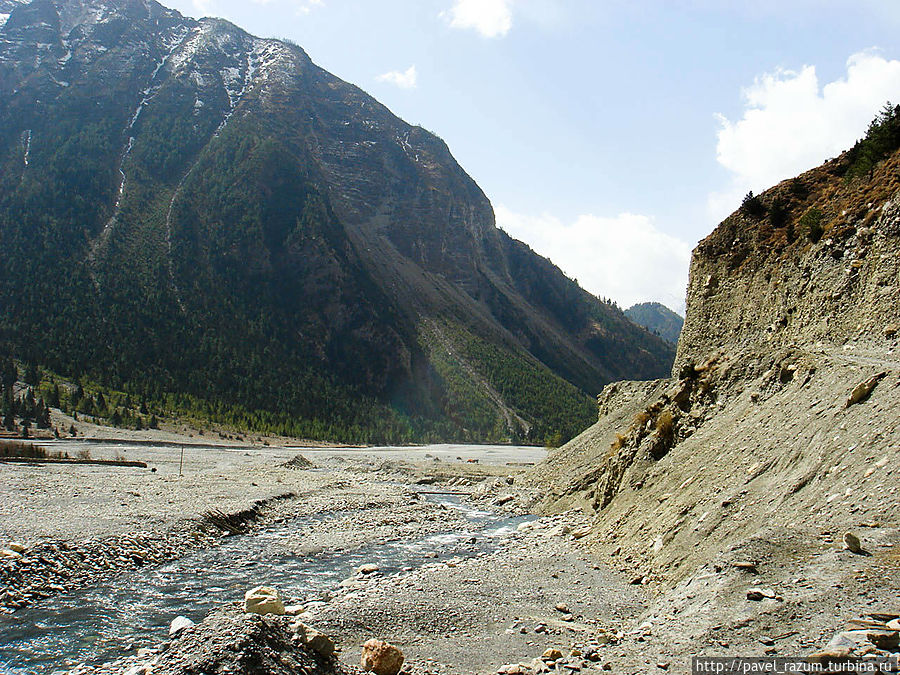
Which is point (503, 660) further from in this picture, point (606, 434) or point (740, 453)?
point (606, 434)

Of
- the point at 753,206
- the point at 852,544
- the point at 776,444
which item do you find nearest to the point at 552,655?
the point at 852,544

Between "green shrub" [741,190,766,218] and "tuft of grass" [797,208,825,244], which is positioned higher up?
"green shrub" [741,190,766,218]

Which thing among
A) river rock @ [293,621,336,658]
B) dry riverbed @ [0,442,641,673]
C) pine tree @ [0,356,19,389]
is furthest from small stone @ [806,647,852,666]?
pine tree @ [0,356,19,389]

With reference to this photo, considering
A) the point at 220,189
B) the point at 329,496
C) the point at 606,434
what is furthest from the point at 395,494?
the point at 220,189

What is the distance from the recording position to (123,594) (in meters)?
15.9

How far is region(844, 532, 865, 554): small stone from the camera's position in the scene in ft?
31.6

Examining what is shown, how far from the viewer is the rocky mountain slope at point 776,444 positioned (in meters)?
9.03

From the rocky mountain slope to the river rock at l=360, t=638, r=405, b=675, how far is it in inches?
161

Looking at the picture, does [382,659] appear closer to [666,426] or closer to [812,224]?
[666,426]

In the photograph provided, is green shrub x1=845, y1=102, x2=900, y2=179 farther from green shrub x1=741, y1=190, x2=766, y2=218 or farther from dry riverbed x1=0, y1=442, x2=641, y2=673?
dry riverbed x1=0, y1=442, x2=641, y2=673

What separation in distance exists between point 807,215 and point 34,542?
105ft

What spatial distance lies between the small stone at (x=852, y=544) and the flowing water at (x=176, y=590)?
12333mm

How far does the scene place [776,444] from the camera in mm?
15547

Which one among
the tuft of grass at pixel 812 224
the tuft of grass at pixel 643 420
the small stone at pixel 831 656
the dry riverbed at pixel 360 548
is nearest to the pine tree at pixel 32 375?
the dry riverbed at pixel 360 548
